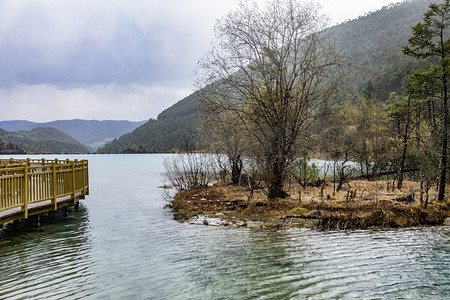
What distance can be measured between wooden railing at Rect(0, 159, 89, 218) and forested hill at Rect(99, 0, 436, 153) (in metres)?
70.1

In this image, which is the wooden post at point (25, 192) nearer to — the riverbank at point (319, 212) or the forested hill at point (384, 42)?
the riverbank at point (319, 212)

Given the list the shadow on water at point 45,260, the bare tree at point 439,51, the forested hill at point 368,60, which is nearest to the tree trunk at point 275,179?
the bare tree at point 439,51

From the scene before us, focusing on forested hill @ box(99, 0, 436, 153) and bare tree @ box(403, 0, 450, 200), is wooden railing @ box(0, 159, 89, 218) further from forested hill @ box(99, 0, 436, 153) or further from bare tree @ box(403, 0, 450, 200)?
forested hill @ box(99, 0, 436, 153)

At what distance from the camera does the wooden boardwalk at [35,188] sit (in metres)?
9.26

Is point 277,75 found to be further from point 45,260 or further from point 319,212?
point 45,260

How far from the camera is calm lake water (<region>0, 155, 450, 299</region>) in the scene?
18.8 ft

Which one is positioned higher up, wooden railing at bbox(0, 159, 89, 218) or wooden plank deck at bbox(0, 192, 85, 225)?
wooden railing at bbox(0, 159, 89, 218)

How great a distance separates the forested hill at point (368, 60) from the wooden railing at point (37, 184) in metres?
70.1

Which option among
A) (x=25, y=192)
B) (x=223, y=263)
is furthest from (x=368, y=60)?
(x=25, y=192)

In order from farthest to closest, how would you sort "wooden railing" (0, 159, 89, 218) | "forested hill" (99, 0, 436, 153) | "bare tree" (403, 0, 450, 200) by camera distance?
1. "forested hill" (99, 0, 436, 153)
2. "bare tree" (403, 0, 450, 200)
3. "wooden railing" (0, 159, 89, 218)

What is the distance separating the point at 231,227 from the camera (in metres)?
10.9

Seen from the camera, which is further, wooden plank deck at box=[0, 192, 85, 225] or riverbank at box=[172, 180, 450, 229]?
riverbank at box=[172, 180, 450, 229]

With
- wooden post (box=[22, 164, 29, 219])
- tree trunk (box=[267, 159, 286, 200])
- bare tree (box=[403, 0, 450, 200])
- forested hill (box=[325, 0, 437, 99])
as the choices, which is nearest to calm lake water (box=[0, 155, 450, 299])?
wooden post (box=[22, 164, 29, 219])

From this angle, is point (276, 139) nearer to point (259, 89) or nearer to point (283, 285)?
point (259, 89)
